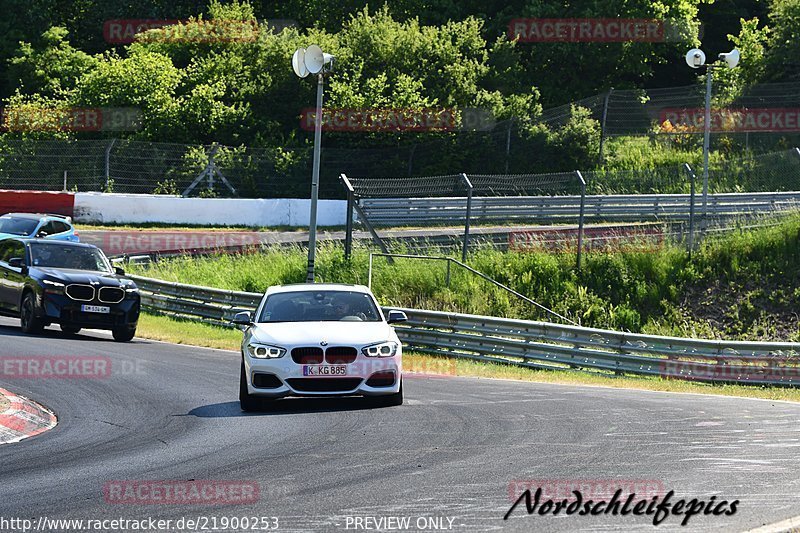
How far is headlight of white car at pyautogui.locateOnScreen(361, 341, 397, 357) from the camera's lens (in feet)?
43.7

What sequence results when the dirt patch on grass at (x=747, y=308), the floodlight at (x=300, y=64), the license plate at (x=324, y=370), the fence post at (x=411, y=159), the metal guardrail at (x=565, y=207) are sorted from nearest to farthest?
the license plate at (x=324, y=370), the floodlight at (x=300, y=64), the dirt patch on grass at (x=747, y=308), the metal guardrail at (x=565, y=207), the fence post at (x=411, y=159)

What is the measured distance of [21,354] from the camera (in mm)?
17891

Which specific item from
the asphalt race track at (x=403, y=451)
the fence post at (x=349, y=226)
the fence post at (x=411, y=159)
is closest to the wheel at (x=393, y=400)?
the asphalt race track at (x=403, y=451)

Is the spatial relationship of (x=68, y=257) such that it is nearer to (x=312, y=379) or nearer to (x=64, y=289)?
(x=64, y=289)

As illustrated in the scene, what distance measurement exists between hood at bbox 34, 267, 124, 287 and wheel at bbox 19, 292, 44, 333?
53cm

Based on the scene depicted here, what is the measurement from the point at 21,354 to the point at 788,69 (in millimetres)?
35815

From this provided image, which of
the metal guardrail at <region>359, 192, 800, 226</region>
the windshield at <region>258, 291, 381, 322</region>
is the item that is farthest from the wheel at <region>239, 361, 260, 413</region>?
the metal guardrail at <region>359, 192, 800, 226</region>

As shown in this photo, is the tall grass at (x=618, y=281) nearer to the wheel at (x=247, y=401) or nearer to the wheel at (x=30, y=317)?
the wheel at (x=30, y=317)

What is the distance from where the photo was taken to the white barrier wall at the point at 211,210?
40.6 meters

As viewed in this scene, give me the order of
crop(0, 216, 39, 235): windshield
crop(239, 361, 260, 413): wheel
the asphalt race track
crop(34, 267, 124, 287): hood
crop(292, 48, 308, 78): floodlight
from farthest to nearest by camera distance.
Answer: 1. crop(0, 216, 39, 235): windshield
2. crop(292, 48, 308, 78): floodlight
3. crop(34, 267, 124, 287): hood
4. crop(239, 361, 260, 413): wheel
5. the asphalt race track

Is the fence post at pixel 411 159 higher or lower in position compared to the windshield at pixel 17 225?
higher

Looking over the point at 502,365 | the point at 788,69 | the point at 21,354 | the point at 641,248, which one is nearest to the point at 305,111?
the point at 788,69

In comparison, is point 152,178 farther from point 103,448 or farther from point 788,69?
point 103,448

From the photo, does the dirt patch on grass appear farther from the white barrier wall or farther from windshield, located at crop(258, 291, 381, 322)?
the white barrier wall
